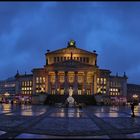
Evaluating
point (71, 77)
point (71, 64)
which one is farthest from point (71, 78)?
point (71, 64)

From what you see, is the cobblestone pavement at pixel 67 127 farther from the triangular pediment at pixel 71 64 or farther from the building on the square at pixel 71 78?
the triangular pediment at pixel 71 64

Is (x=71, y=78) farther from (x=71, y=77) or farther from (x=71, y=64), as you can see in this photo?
(x=71, y=64)

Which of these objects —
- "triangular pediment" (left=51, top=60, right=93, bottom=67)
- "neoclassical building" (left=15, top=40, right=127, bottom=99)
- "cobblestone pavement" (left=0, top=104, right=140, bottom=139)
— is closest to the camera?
"cobblestone pavement" (left=0, top=104, right=140, bottom=139)

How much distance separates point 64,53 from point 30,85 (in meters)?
28.6

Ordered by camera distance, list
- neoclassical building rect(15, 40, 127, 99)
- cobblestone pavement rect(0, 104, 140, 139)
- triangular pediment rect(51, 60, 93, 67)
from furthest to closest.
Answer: neoclassical building rect(15, 40, 127, 99) → triangular pediment rect(51, 60, 93, 67) → cobblestone pavement rect(0, 104, 140, 139)

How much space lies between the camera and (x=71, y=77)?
6447 inches

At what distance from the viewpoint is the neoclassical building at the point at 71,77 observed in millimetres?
158875

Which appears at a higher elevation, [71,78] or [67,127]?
[71,78]


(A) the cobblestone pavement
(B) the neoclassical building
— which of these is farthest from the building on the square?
(A) the cobblestone pavement

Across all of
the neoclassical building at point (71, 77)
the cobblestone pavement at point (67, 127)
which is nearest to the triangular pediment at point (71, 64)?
the neoclassical building at point (71, 77)

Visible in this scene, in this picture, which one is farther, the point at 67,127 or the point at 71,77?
the point at 71,77

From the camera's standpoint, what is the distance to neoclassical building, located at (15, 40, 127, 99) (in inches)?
6255

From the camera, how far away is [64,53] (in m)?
175

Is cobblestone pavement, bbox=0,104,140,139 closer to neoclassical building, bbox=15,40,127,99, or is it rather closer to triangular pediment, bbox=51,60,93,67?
neoclassical building, bbox=15,40,127,99
